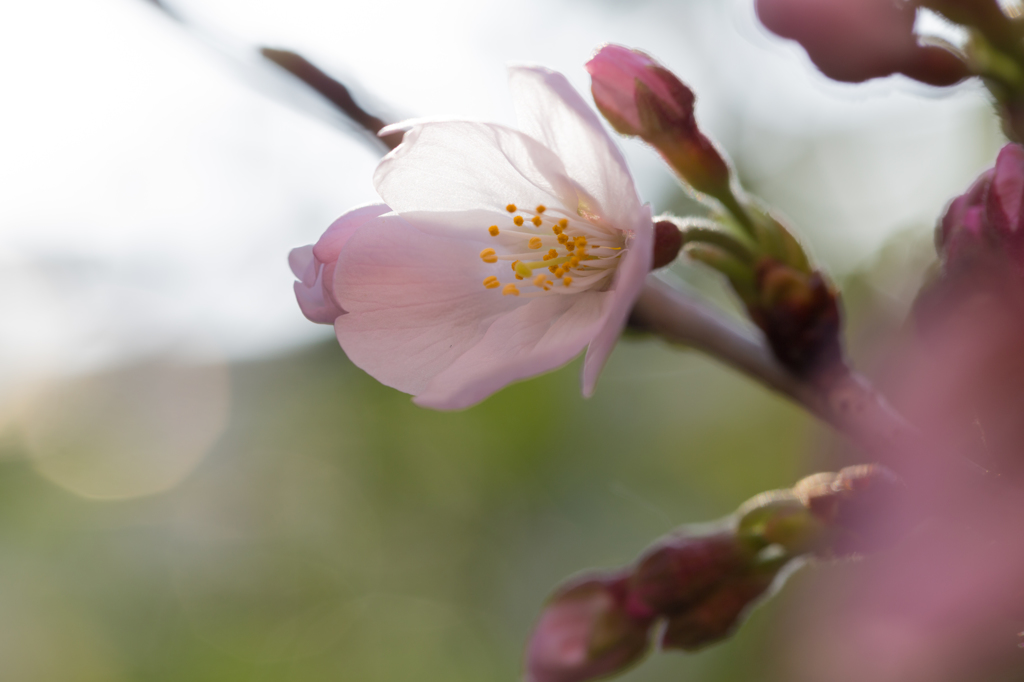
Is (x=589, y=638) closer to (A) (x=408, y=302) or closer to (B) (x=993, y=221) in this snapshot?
(A) (x=408, y=302)

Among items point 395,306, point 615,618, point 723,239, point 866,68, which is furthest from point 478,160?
point 615,618

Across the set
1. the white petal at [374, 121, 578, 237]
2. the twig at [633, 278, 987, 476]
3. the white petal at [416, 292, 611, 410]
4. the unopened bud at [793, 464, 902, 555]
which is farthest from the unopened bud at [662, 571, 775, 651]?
the white petal at [374, 121, 578, 237]

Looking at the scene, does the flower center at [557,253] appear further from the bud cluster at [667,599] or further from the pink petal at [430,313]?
the bud cluster at [667,599]

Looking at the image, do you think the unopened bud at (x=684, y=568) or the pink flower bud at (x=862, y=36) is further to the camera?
the unopened bud at (x=684, y=568)

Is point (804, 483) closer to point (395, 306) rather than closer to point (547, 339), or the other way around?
point (547, 339)

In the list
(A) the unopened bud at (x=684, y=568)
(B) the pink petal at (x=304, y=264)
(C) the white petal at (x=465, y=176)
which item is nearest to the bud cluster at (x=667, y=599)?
(A) the unopened bud at (x=684, y=568)

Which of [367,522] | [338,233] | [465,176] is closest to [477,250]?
[465,176]
